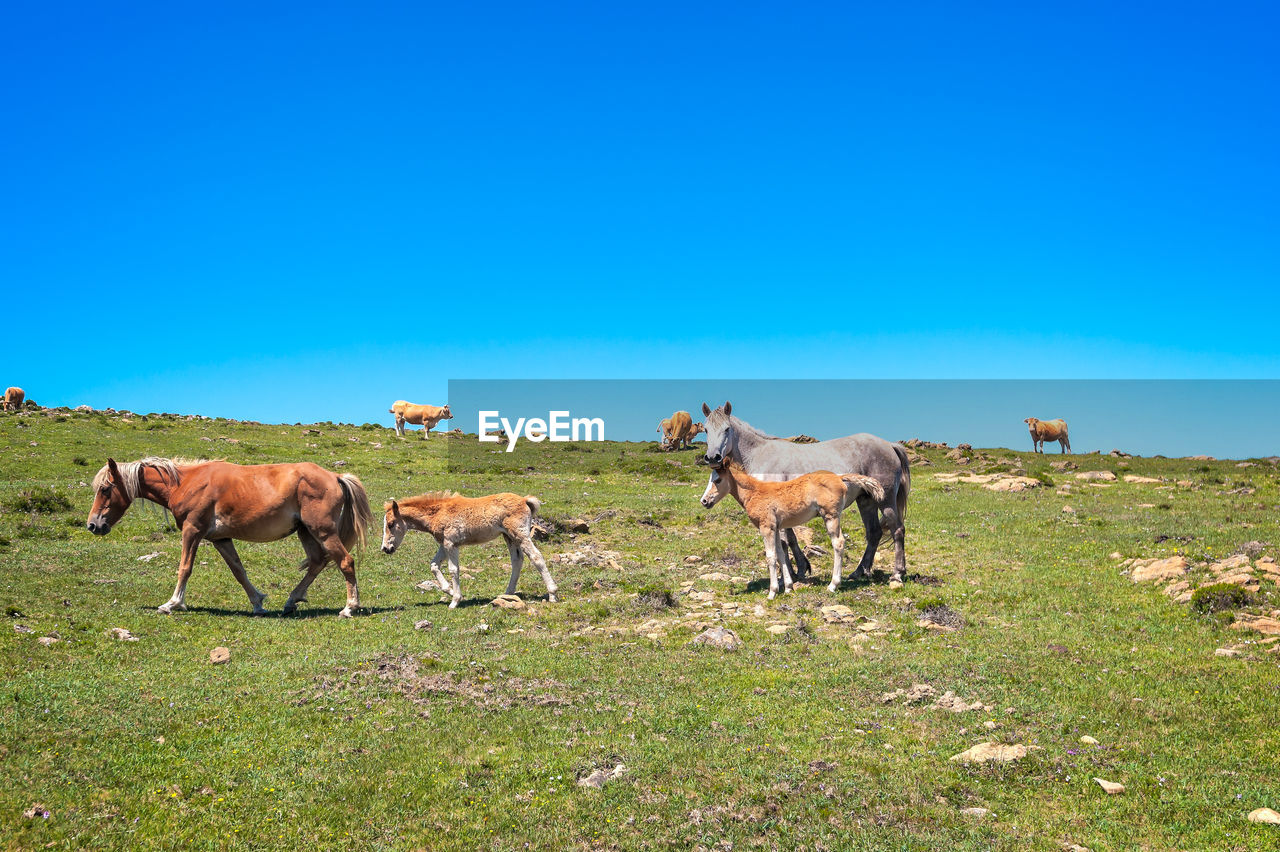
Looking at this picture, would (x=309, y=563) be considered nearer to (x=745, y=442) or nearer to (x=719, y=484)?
(x=719, y=484)

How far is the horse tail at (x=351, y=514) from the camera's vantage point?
60.4 feet

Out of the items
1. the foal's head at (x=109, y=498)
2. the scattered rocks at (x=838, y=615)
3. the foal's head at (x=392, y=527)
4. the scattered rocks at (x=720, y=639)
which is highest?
the foal's head at (x=109, y=498)

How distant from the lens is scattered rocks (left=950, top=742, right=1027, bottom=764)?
32.1 ft

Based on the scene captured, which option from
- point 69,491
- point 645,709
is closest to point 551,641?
point 645,709

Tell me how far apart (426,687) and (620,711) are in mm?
2826

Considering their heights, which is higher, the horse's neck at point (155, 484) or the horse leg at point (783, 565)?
the horse's neck at point (155, 484)

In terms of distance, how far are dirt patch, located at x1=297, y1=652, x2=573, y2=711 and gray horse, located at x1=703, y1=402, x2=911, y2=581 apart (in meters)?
8.46

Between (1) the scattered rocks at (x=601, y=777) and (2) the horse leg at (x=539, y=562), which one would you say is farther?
(2) the horse leg at (x=539, y=562)

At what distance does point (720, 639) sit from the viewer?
14.9 metres

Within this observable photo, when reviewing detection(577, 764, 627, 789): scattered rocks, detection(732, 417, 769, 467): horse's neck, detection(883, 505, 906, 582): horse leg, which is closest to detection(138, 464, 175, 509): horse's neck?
detection(732, 417, 769, 467): horse's neck

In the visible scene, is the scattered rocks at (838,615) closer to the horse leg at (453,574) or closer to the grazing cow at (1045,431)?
the horse leg at (453,574)

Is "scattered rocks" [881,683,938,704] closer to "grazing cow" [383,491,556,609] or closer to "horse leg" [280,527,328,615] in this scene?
"grazing cow" [383,491,556,609]

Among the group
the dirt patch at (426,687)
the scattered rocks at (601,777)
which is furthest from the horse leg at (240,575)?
the scattered rocks at (601,777)

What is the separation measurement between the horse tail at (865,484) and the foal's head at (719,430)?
2.80m
